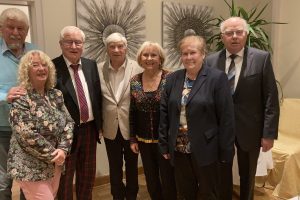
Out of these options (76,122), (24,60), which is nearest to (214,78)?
Result: (76,122)

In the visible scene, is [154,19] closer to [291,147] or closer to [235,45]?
[235,45]

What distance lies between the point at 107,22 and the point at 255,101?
1580 mm

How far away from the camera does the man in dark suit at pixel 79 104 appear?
83.4 inches

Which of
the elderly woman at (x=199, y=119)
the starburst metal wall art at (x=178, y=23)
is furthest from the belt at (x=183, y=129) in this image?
the starburst metal wall art at (x=178, y=23)

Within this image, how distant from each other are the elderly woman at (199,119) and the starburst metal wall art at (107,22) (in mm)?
1192

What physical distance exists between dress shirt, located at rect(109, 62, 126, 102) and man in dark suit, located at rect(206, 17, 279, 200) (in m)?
0.72

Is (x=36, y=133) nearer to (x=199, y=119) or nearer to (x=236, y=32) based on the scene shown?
(x=199, y=119)

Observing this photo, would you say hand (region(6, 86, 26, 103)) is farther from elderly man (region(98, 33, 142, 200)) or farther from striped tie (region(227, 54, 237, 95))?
striped tie (region(227, 54, 237, 95))

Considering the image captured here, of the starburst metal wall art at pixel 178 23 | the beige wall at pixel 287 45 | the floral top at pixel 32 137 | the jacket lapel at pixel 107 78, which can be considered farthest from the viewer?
the beige wall at pixel 287 45

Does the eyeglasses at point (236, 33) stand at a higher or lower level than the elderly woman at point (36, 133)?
higher

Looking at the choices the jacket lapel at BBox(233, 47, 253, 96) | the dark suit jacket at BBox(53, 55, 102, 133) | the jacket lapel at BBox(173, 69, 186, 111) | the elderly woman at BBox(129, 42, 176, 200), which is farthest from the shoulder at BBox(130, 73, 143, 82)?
the jacket lapel at BBox(233, 47, 253, 96)

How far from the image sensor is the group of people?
1.81 m

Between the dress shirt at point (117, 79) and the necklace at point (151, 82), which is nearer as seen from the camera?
the necklace at point (151, 82)

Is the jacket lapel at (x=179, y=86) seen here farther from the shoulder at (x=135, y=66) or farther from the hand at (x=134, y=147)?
the hand at (x=134, y=147)
